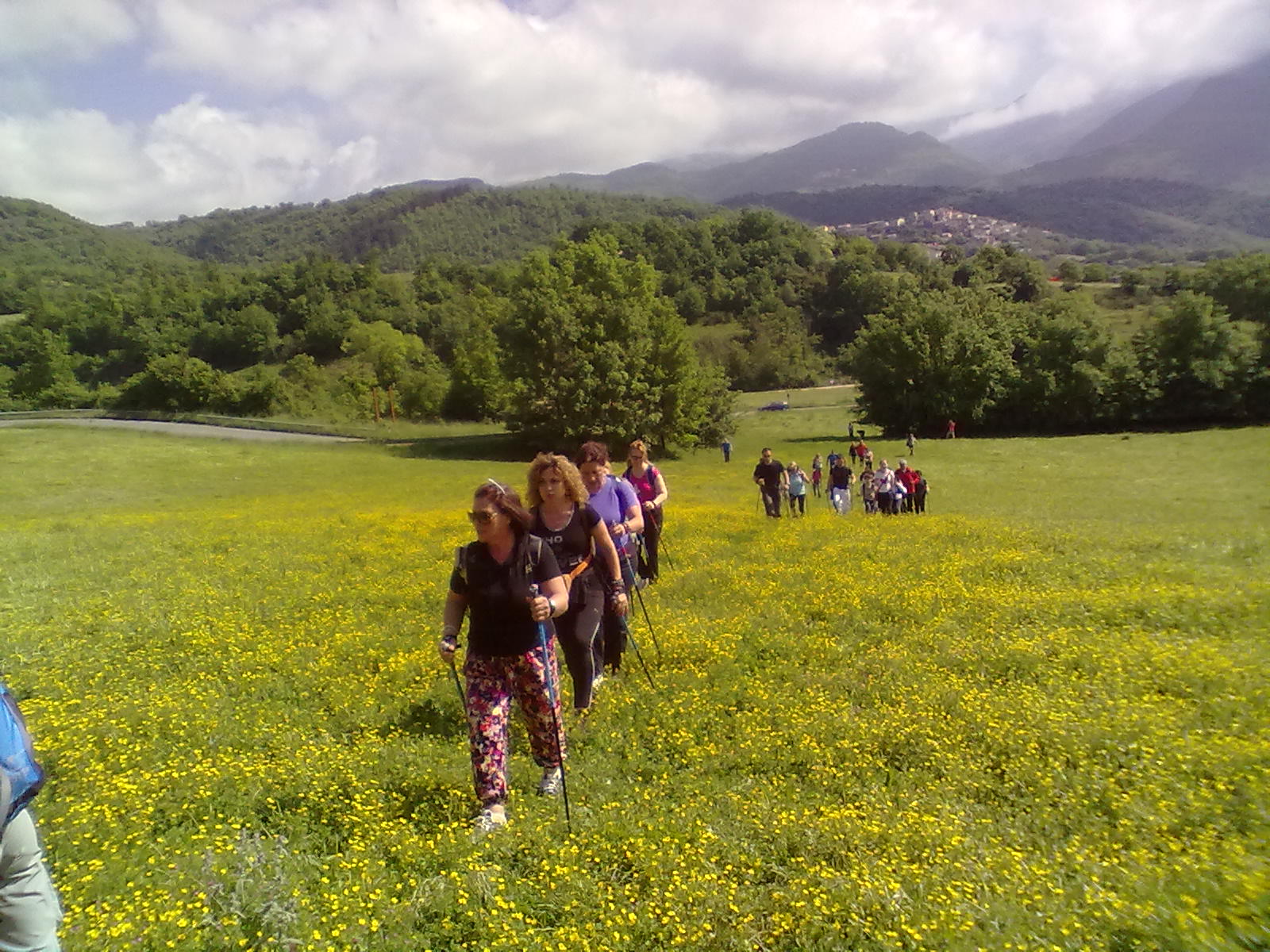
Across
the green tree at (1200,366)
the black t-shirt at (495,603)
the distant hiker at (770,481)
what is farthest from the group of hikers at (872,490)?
the green tree at (1200,366)

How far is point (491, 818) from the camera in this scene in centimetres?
525

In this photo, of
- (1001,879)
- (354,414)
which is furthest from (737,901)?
(354,414)

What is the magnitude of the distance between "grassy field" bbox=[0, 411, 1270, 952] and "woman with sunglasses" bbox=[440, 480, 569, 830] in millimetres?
531

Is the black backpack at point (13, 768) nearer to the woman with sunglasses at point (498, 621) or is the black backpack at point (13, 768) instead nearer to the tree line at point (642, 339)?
the woman with sunglasses at point (498, 621)

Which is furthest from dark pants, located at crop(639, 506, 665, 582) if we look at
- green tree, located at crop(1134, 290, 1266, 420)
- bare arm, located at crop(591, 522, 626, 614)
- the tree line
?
green tree, located at crop(1134, 290, 1266, 420)

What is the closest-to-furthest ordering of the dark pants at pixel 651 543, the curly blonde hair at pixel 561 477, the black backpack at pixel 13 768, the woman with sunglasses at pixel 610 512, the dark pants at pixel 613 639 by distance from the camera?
the black backpack at pixel 13 768 < the curly blonde hair at pixel 561 477 < the woman with sunglasses at pixel 610 512 < the dark pants at pixel 613 639 < the dark pants at pixel 651 543

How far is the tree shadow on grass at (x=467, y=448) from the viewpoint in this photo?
54812 mm

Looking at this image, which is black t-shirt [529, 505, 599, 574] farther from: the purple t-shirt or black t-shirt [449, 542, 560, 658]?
black t-shirt [449, 542, 560, 658]

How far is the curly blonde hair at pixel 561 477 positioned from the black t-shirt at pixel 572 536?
114mm

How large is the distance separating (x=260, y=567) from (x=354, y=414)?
7809 cm

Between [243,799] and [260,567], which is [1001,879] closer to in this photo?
[243,799]

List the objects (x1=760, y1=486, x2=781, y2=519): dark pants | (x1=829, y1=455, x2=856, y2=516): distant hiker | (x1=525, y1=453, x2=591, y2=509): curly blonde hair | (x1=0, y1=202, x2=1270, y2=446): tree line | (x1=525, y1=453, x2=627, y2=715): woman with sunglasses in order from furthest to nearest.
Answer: (x1=0, y1=202, x2=1270, y2=446): tree line, (x1=829, y1=455, x2=856, y2=516): distant hiker, (x1=760, y1=486, x2=781, y2=519): dark pants, (x1=525, y1=453, x2=627, y2=715): woman with sunglasses, (x1=525, y1=453, x2=591, y2=509): curly blonde hair

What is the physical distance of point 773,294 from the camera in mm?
153875

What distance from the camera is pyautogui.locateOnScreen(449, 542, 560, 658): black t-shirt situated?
5203 mm
